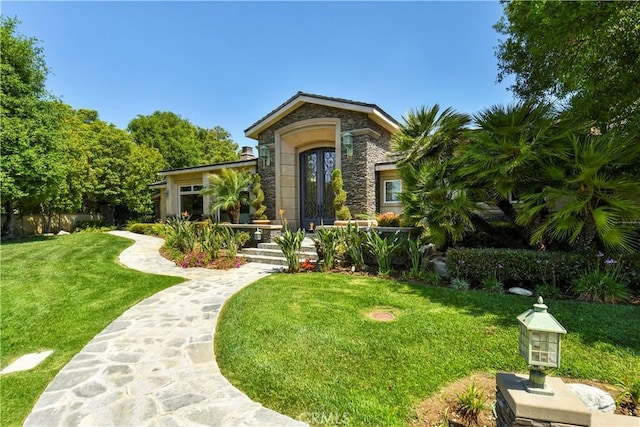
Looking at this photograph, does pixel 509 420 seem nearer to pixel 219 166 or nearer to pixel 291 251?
pixel 291 251

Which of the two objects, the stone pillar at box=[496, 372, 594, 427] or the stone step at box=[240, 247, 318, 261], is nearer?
the stone pillar at box=[496, 372, 594, 427]

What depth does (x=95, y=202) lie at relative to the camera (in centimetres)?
2288

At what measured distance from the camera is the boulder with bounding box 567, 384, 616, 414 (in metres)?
2.66

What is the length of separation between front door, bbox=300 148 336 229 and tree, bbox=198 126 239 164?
24.6 metres

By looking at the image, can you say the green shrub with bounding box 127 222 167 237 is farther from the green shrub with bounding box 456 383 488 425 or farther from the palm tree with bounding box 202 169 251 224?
the green shrub with bounding box 456 383 488 425

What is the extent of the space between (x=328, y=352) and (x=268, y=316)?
5.32 feet

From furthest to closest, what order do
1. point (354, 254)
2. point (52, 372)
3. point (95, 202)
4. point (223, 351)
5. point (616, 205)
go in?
point (95, 202) → point (354, 254) → point (616, 205) → point (223, 351) → point (52, 372)

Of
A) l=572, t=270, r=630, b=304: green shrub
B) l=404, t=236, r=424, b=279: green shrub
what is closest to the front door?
l=404, t=236, r=424, b=279: green shrub

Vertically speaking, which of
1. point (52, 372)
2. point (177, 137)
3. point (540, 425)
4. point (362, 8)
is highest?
point (177, 137)

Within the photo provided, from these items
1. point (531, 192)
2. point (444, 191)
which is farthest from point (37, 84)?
point (531, 192)

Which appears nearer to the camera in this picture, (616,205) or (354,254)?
(616,205)

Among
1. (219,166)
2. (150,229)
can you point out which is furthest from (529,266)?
(150,229)

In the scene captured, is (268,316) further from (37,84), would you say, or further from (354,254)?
(37,84)

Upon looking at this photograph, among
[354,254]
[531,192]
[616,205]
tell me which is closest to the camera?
[616,205]
